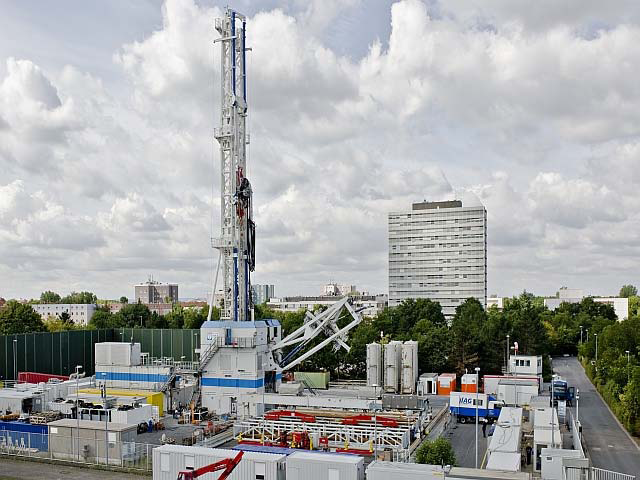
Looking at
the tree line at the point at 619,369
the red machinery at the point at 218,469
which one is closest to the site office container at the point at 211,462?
the red machinery at the point at 218,469

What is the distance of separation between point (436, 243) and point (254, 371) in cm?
11794

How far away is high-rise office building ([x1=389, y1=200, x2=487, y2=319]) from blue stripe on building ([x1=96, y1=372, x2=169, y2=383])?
367 feet

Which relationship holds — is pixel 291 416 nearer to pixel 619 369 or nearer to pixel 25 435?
pixel 25 435

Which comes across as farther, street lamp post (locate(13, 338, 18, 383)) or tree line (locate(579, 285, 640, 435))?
street lamp post (locate(13, 338, 18, 383))

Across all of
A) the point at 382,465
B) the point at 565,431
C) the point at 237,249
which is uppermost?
the point at 237,249

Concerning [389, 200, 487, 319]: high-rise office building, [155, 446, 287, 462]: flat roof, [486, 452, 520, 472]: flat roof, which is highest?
[389, 200, 487, 319]: high-rise office building

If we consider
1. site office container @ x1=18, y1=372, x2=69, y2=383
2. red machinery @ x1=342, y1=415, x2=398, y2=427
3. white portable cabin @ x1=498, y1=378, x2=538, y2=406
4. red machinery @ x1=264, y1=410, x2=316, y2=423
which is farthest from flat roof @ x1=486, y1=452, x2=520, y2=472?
site office container @ x1=18, y1=372, x2=69, y2=383

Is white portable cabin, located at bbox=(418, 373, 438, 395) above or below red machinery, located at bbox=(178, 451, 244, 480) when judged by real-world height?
below

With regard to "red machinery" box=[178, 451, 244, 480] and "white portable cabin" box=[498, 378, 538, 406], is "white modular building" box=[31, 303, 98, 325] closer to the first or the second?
"white portable cabin" box=[498, 378, 538, 406]

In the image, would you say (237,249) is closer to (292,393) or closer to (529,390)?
(292,393)

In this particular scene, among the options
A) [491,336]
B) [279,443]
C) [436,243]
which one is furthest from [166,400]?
[436,243]

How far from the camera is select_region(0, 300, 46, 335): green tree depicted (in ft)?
287

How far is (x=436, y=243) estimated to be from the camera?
161m

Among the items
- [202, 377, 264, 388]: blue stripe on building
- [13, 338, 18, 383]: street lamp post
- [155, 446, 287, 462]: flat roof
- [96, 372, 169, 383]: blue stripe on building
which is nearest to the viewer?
[155, 446, 287, 462]: flat roof
